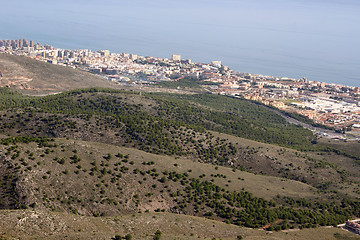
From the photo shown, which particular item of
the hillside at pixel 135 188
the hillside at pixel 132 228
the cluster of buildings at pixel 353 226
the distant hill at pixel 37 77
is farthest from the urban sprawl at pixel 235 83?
the hillside at pixel 132 228

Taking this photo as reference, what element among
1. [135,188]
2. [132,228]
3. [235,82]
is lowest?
[132,228]

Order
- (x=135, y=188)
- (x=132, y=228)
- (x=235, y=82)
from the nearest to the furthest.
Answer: (x=132, y=228), (x=135, y=188), (x=235, y=82)

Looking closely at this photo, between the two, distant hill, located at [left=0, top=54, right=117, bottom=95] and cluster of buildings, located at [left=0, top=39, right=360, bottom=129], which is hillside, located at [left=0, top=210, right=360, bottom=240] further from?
cluster of buildings, located at [left=0, top=39, right=360, bottom=129]

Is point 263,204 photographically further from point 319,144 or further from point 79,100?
point 79,100

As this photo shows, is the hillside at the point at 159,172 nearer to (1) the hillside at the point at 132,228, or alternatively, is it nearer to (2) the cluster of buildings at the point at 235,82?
(1) the hillside at the point at 132,228

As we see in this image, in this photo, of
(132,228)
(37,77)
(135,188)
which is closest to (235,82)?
(37,77)

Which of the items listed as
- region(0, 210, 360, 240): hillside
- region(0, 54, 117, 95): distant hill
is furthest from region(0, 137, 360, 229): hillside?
region(0, 54, 117, 95): distant hill

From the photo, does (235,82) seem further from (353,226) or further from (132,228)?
(132,228)
